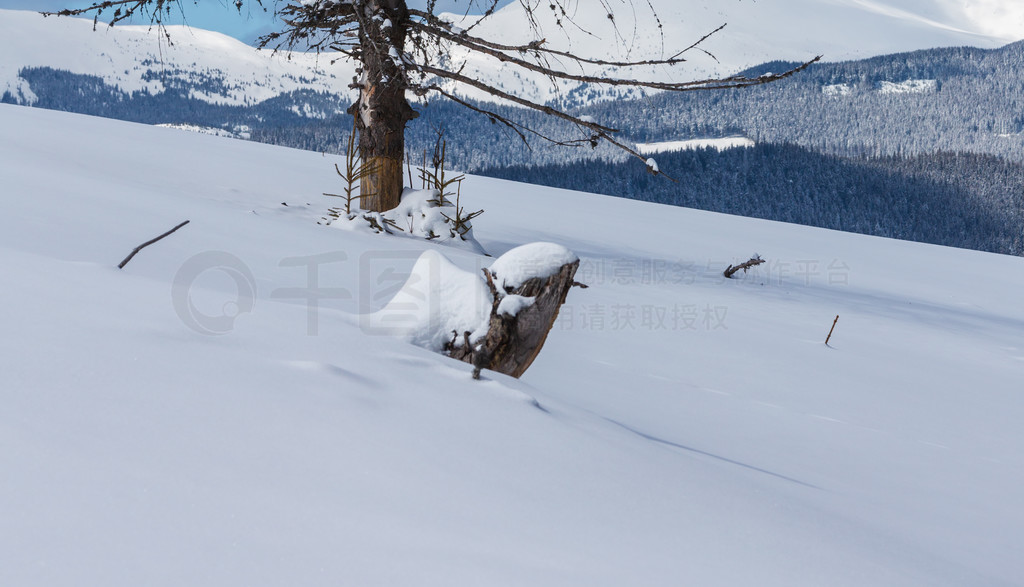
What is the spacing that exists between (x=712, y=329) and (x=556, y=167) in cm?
7277

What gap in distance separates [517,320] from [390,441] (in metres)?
1.16

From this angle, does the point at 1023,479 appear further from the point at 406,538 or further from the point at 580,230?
the point at 580,230

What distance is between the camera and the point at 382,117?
20.6ft

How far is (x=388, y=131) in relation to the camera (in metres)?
6.30

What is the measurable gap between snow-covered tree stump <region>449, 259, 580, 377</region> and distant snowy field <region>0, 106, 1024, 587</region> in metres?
0.33

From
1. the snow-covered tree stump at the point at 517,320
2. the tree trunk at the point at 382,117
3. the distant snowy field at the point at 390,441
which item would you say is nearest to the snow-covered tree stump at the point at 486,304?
the snow-covered tree stump at the point at 517,320

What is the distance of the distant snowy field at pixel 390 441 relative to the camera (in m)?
0.94

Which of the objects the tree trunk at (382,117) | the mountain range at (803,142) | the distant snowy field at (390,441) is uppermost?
the mountain range at (803,142)

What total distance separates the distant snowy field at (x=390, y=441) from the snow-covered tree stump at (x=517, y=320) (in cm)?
33

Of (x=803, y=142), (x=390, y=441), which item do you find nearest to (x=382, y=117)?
(x=390, y=441)

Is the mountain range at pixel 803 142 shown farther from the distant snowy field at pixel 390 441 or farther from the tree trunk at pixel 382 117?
the distant snowy field at pixel 390 441

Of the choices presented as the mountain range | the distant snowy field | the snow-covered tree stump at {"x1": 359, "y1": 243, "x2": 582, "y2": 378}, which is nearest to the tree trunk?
the mountain range

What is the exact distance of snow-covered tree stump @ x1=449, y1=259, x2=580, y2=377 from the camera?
2.39 meters

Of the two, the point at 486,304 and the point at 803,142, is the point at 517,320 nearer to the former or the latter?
the point at 486,304
